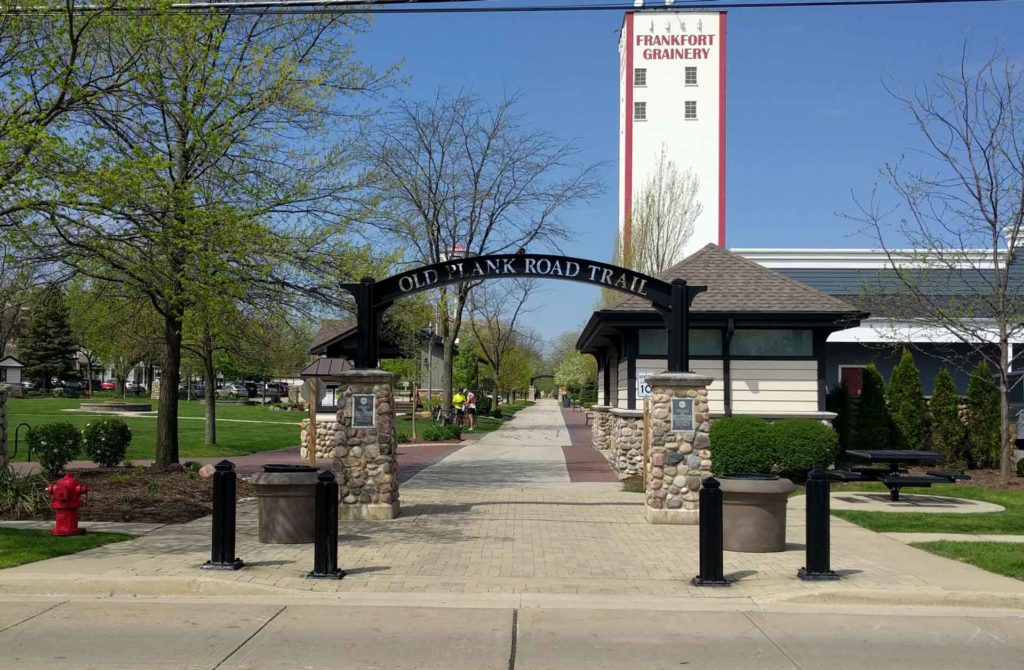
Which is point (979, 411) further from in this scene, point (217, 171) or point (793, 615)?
point (217, 171)

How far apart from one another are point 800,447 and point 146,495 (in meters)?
11.4

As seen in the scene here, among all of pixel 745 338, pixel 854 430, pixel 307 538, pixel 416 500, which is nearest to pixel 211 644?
pixel 307 538

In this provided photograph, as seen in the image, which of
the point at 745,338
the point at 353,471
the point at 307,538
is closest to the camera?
the point at 307,538

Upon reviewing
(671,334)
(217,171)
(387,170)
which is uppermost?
(387,170)

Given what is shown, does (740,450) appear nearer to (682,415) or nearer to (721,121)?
(682,415)

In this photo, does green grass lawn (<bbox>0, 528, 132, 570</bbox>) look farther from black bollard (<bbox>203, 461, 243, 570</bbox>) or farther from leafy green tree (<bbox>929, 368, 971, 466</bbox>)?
leafy green tree (<bbox>929, 368, 971, 466</bbox>)

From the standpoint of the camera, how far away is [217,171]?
55.3 feet

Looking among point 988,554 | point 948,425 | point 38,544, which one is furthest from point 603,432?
point 38,544

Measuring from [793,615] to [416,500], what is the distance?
860 cm

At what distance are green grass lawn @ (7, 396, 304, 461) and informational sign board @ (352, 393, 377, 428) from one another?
13.0m

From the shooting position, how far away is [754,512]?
36.5 ft

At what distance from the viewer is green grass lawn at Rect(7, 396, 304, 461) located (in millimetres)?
27031

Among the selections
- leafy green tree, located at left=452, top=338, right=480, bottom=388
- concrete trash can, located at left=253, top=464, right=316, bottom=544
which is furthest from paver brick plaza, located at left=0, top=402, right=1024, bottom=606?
leafy green tree, located at left=452, top=338, right=480, bottom=388

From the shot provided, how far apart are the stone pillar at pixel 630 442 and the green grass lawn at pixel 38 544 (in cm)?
1069
